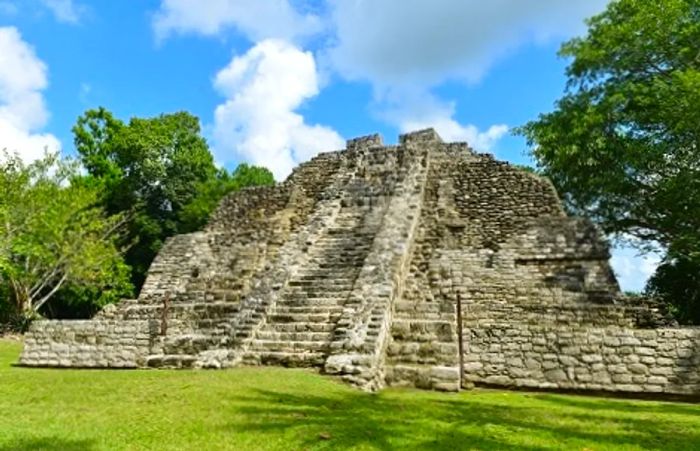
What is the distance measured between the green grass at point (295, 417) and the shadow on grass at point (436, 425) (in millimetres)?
12

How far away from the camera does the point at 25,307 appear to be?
22.1 meters

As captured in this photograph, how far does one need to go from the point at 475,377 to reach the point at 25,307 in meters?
18.9

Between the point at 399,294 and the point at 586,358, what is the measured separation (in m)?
3.66

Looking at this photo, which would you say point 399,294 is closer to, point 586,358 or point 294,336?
point 294,336

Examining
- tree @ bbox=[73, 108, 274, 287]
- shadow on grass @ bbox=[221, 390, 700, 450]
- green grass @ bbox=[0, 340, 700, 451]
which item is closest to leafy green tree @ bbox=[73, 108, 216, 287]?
tree @ bbox=[73, 108, 274, 287]

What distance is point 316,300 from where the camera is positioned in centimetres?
1138

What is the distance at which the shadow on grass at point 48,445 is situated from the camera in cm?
485

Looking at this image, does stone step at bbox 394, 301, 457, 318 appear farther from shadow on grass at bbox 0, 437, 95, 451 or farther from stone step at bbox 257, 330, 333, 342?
shadow on grass at bbox 0, 437, 95, 451

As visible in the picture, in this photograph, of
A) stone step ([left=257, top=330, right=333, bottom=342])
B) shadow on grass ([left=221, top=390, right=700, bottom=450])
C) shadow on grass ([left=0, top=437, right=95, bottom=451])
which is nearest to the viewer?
shadow on grass ([left=0, top=437, right=95, bottom=451])

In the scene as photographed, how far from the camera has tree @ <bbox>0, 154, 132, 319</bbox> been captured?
20.9 metres

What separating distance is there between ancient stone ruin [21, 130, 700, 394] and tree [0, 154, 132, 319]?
24.2 ft

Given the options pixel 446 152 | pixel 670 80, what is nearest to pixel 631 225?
pixel 670 80

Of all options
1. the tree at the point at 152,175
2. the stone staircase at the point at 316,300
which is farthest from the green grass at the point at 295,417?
the tree at the point at 152,175

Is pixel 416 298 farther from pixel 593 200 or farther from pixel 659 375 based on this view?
pixel 593 200
